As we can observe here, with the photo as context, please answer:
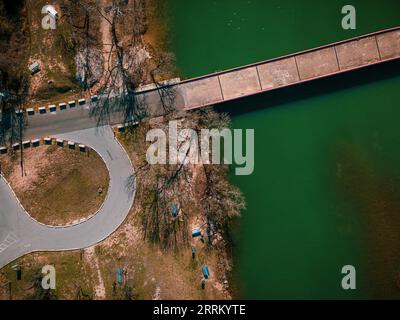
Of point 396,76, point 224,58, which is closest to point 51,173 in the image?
point 224,58

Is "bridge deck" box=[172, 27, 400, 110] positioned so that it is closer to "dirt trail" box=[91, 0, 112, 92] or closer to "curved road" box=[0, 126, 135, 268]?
"dirt trail" box=[91, 0, 112, 92]

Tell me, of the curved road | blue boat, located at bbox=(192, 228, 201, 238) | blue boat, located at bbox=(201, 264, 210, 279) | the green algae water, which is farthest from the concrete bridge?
blue boat, located at bbox=(201, 264, 210, 279)

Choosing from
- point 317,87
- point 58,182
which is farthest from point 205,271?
point 317,87

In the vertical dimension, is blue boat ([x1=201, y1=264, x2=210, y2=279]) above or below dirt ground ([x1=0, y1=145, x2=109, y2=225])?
below

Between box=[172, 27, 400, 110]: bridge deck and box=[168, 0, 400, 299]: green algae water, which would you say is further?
box=[168, 0, 400, 299]: green algae water

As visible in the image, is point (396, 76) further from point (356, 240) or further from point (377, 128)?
point (356, 240)

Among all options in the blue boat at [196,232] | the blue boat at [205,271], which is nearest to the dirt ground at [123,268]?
the blue boat at [205,271]
